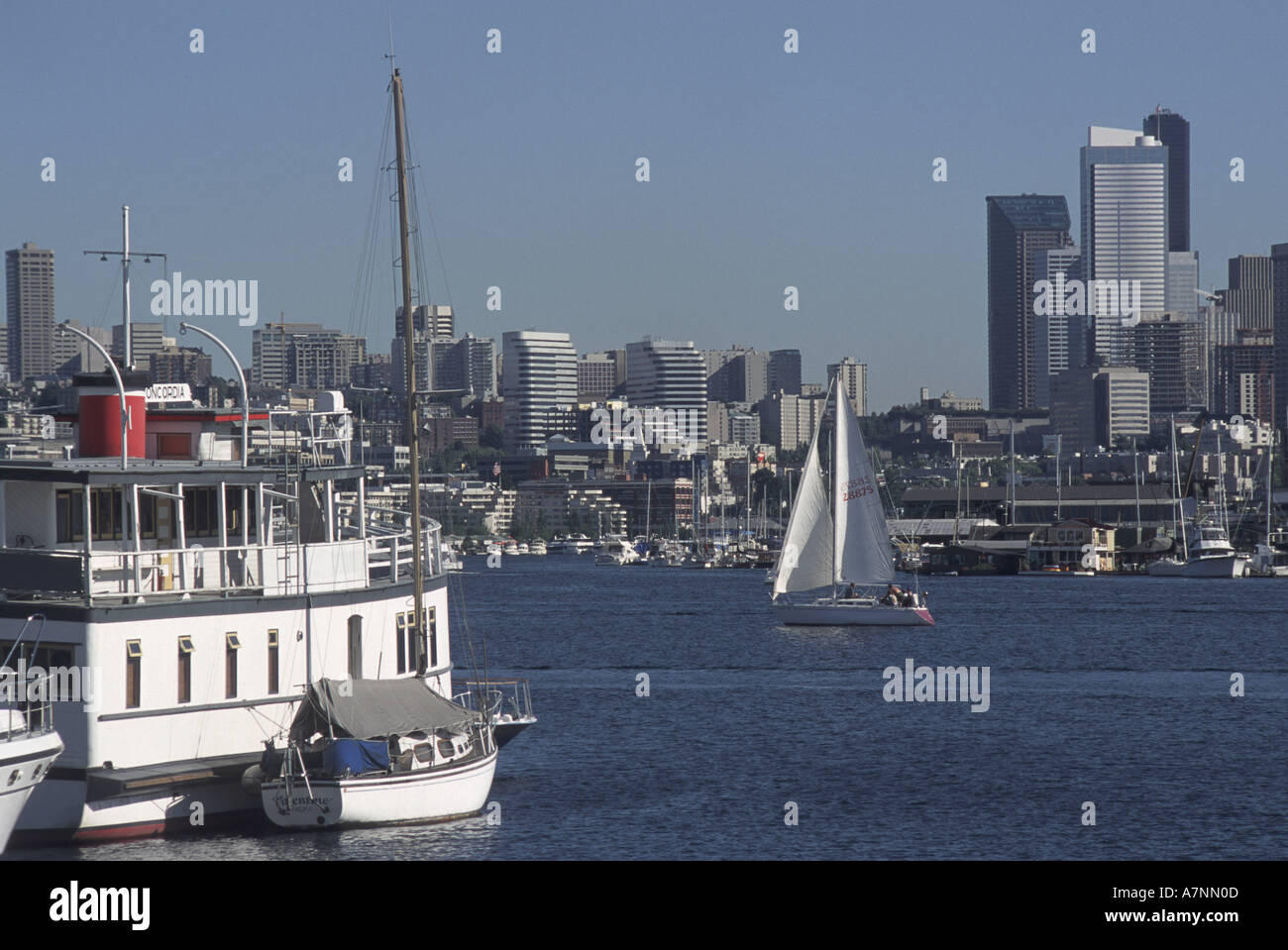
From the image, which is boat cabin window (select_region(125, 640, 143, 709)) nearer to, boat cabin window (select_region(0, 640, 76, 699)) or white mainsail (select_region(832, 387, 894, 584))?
boat cabin window (select_region(0, 640, 76, 699))

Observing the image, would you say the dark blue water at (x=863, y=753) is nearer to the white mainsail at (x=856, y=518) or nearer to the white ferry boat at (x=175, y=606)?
the white ferry boat at (x=175, y=606)

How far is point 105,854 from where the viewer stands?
28.2m

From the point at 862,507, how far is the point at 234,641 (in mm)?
67199

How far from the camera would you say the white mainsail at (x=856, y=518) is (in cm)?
9512

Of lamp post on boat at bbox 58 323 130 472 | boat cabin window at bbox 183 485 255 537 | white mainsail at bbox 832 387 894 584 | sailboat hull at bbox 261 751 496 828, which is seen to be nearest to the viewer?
sailboat hull at bbox 261 751 496 828

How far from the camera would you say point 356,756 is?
30.8m

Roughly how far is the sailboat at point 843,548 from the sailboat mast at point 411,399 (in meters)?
56.7

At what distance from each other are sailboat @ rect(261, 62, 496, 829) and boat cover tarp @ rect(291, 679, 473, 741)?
0.7 inches

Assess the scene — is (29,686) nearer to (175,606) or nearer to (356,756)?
(175,606)

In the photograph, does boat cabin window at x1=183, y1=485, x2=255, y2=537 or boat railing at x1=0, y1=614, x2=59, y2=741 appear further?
boat cabin window at x1=183, y1=485, x2=255, y2=537

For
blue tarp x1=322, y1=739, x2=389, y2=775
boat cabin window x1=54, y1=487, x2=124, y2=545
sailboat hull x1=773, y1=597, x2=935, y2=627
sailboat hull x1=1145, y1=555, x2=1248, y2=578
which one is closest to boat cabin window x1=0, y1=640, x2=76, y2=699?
boat cabin window x1=54, y1=487, x2=124, y2=545

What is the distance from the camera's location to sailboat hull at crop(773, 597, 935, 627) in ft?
308
